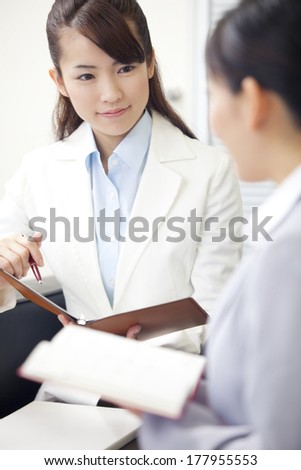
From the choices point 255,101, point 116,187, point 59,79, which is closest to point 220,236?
point 116,187

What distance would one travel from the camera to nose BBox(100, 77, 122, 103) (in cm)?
129

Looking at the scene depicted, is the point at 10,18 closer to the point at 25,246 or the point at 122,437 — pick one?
the point at 25,246

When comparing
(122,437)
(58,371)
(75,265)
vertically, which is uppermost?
(58,371)

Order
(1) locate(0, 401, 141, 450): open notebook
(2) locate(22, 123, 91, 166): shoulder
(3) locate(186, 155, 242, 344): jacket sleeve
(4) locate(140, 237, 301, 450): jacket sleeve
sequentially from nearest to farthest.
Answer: (4) locate(140, 237, 301, 450): jacket sleeve < (1) locate(0, 401, 141, 450): open notebook < (3) locate(186, 155, 242, 344): jacket sleeve < (2) locate(22, 123, 91, 166): shoulder

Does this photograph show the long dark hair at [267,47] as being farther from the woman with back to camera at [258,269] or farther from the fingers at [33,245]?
the fingers at [33,245]

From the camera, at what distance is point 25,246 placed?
4.22ft

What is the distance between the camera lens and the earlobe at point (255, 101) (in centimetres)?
61

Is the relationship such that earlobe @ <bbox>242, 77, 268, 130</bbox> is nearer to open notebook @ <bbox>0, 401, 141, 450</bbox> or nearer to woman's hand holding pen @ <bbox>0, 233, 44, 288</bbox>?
Answer: open notebook @ <bbox>0, 401, 141, 450</bbox>

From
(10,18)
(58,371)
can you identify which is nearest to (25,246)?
(58,371)

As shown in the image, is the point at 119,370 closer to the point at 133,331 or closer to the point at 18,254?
the point at 133,331

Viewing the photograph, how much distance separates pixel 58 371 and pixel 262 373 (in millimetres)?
196

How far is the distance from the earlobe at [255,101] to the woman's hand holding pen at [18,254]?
755 millimetres

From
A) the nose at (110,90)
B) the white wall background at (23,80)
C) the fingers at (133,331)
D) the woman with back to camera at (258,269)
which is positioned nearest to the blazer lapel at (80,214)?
the nose at (110,90)

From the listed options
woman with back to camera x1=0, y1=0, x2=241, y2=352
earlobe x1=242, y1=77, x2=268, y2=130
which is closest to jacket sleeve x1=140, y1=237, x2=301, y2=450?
earlobe x1=242, y1=77, x2=268, y2=130
